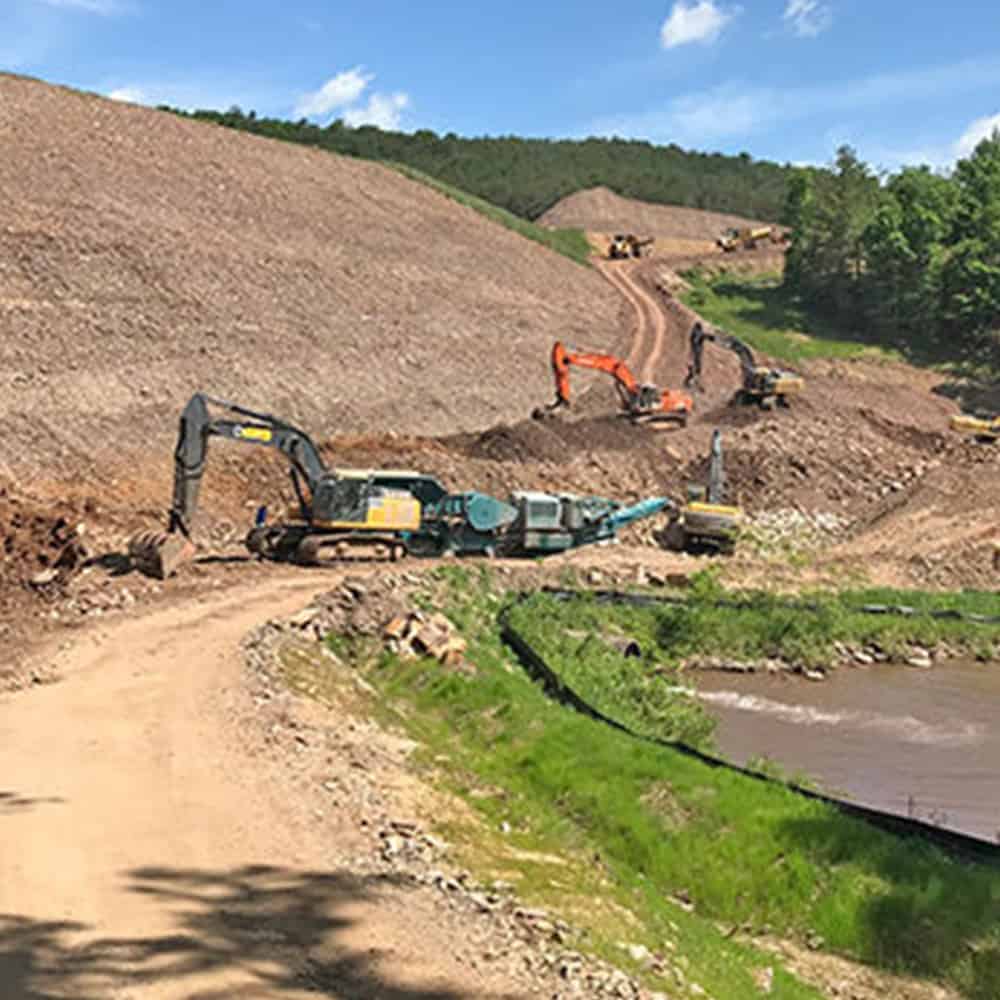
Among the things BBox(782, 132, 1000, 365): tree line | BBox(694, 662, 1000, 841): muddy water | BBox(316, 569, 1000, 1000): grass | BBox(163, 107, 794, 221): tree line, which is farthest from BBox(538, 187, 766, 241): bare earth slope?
BBox(316, 569, 1000, 1000): grass

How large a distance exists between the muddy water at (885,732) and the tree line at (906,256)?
4499 cm

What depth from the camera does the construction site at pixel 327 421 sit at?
81.5ft

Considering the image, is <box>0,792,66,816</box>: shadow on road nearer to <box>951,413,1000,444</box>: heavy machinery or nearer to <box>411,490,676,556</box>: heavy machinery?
<box>411,490,676,556</box>: heavy machinery

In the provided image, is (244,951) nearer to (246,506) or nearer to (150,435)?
(246,506)

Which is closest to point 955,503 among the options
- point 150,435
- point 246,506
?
point 246,506

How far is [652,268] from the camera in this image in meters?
76.6

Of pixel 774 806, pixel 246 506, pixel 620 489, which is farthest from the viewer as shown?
pixel 620 489

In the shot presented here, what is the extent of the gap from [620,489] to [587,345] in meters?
18.2

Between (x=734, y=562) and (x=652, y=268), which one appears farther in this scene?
(x=652, y=268)

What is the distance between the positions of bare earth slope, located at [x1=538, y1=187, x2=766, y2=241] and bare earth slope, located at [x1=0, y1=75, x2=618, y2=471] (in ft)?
113

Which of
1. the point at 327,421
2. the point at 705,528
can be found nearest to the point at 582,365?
the point at 327,421

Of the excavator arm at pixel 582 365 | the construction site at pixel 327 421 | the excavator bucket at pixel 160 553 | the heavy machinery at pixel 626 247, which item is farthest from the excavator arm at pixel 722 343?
the excavator bucket at pixel 160 553

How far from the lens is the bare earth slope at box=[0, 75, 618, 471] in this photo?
117 ft

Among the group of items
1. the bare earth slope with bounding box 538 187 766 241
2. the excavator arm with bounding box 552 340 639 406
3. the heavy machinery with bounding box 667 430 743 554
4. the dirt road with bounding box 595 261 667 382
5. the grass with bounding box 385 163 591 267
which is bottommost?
the heavy machinery with bounding box 667 430 743 554
